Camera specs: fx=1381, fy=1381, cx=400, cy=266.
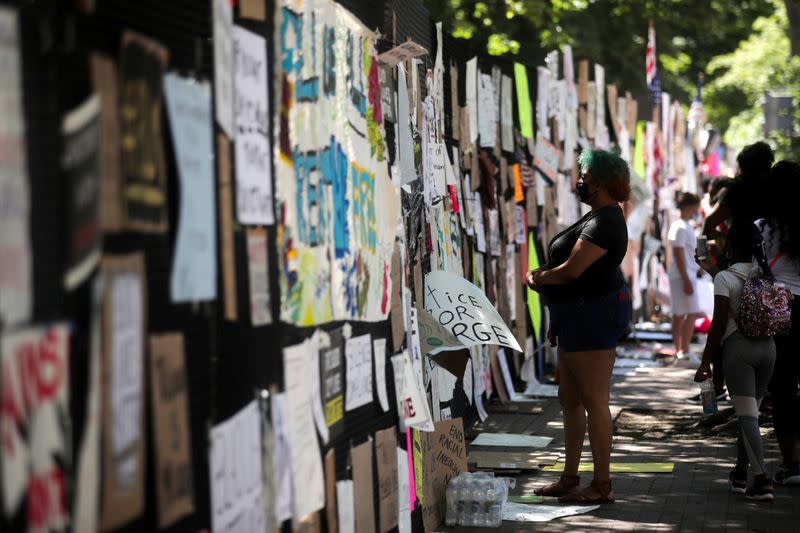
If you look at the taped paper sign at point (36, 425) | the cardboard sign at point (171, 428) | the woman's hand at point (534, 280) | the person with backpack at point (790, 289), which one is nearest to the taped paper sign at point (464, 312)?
the woman's hand at point (534, 280)

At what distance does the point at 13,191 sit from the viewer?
2.86m

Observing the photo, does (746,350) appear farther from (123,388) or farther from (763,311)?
(123,388)

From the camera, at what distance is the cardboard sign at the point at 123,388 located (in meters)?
3.28

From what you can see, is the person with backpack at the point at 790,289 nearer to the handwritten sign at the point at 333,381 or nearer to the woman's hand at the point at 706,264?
the woman's hand at the point at 706,264

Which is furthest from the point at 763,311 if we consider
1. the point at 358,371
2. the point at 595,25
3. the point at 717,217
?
the point at 595,25

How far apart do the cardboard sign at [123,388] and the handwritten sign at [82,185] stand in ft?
0.30

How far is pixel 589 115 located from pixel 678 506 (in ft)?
29.8

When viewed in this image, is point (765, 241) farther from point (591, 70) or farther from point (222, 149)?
point (591, 70)

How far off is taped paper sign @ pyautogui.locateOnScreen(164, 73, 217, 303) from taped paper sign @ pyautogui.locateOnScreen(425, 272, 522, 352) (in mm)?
3346

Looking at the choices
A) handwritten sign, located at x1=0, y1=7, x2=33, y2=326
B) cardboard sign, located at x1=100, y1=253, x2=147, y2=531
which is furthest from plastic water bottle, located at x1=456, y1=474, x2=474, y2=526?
handwritten sign, located at x1=0, y1=7, x2=33, y2=326

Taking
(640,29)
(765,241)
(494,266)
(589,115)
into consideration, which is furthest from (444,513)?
(640,29)

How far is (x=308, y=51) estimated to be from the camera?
17.0ft

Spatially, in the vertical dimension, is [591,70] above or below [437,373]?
above

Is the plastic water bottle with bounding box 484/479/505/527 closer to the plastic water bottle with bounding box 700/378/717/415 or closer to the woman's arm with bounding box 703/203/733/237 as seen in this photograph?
the plastic water bottle with bounding box 700/378/717/415
